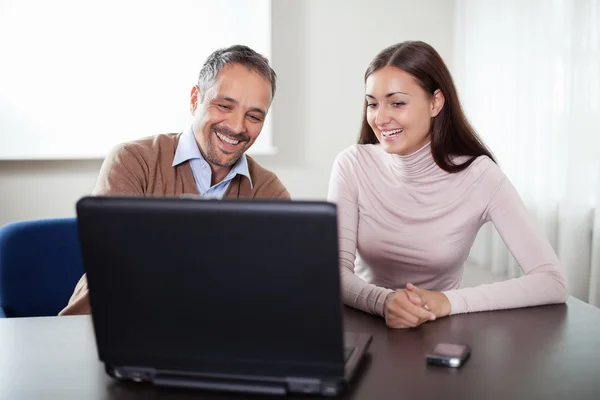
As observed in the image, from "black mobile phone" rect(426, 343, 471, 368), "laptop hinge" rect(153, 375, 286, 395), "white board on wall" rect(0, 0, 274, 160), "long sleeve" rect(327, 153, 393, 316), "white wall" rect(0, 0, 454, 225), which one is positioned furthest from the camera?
"white wall" rect(0, 0, 454, 225)

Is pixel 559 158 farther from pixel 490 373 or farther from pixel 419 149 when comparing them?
pixel 490 373

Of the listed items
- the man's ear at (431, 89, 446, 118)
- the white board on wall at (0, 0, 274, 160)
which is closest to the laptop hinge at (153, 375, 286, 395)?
the man's ear at (431, 89, 446, 118)

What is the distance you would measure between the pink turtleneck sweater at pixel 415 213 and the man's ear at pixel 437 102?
11 cm

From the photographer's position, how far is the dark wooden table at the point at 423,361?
1092 mm

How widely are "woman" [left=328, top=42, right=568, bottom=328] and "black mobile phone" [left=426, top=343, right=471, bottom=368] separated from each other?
646 mm

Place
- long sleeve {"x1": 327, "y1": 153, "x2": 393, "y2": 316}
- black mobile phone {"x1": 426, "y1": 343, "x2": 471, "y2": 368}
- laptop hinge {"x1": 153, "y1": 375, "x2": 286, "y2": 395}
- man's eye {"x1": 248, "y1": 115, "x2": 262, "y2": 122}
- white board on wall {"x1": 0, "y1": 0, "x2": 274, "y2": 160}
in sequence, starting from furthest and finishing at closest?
white board on wall {"x1": 0, "y1": 0, "x2": 274, "y2": 160} < man's eye {"x1": 248, "y1": 115, "x2": 262, "y2": 122} < long sleeve {"x1": 327, "y1": 153, "x2": 393, "y2": 316} < black mobile phone {"x1": 426, "y1": 343, "x2": 471, "y2": 368} < laptop hinge {"x1": 153, "y1": 375, "x2": 286, "y2": 395}

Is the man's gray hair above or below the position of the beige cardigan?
above

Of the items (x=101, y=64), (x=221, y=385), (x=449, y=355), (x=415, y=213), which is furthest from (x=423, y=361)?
(x=101, y=64)

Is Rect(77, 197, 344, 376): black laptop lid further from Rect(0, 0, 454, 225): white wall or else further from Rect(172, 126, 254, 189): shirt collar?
Rect(0, 0, 454, 225): white wall

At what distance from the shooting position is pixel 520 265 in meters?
1.78

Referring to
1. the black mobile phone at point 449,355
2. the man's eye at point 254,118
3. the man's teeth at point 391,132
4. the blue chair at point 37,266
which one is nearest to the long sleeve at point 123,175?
the blue chair at point 37,266

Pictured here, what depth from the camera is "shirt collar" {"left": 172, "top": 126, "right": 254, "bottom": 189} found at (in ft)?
6.56

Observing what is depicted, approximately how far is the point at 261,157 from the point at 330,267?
9.85ft

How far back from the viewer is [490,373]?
1162mm
